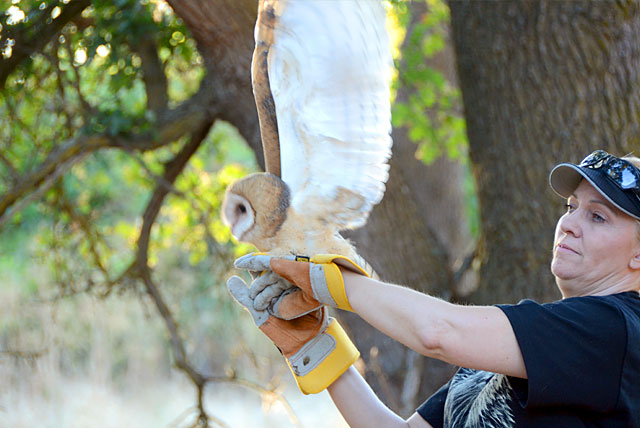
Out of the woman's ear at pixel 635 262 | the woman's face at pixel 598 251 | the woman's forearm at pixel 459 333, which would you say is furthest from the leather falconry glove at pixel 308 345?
the woman's ear at pixel 635 262

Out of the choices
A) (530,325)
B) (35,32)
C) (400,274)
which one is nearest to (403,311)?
(530,325)

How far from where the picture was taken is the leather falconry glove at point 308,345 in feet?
5.30

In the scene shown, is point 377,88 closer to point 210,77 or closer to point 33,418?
point 210,77

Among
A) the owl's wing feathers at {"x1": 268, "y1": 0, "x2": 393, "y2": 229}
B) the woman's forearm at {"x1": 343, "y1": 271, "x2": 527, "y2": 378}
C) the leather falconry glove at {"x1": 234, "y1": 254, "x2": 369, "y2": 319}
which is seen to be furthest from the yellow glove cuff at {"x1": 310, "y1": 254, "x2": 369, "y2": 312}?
the owl's wing feathers at {"x1": 268, "y1": 0, "x2": 393, "y2": 229}

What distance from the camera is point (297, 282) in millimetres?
1425

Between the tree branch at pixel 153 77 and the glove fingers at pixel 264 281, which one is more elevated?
the glove fingers at pixel 264 281

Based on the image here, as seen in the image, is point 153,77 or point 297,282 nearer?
point 297,282

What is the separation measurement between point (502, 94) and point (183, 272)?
7.62 metres

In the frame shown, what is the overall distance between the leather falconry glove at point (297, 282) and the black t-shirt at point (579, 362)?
12.9 inches

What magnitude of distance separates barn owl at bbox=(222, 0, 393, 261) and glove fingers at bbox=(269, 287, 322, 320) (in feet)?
0.34

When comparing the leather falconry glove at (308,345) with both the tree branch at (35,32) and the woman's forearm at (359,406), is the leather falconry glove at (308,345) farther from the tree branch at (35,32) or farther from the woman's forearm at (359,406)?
the tree branch at (35,32)

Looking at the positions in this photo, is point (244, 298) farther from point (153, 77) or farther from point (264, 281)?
point (153, 77)

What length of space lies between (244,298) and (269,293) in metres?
0.09

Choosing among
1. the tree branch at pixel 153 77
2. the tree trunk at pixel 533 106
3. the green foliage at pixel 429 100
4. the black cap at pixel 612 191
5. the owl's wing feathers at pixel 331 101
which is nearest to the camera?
the black cap at pixel 612 191
